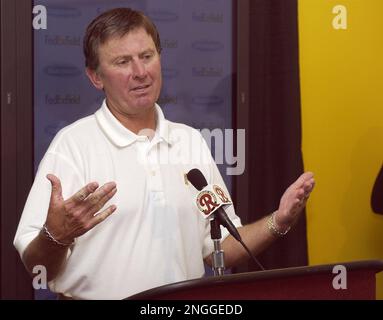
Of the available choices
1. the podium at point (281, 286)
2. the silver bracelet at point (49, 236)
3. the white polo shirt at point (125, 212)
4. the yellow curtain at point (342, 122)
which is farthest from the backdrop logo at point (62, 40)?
the podium at point (281, 286)

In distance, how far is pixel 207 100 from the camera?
98.8 inches

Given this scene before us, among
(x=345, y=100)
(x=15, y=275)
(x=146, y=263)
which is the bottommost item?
(x=15, y=275)

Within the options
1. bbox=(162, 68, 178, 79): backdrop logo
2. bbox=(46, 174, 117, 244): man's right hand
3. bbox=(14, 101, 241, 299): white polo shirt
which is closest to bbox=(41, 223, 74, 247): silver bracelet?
bbox=(46, 174, 117, 244): man's right hand

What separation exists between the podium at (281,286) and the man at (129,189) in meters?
0.42

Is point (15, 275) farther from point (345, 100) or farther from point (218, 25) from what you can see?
point (345, 100)

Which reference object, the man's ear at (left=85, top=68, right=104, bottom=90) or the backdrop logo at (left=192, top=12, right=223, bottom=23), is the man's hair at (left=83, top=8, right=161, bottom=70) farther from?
the backdrop logo at (left=192, top=12, right=223, bottom=23)

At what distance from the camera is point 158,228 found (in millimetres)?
1672

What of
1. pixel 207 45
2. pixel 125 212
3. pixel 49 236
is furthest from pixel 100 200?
pixel 207 45

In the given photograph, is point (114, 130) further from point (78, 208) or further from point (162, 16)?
point (162, 16)

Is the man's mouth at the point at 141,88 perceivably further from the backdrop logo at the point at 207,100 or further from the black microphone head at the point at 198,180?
the backdrop logo at the point at 207,100

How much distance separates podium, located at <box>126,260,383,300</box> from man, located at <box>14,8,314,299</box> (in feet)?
1.37

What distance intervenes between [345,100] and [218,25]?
0.60m

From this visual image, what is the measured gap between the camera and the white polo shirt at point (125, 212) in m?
1.60
